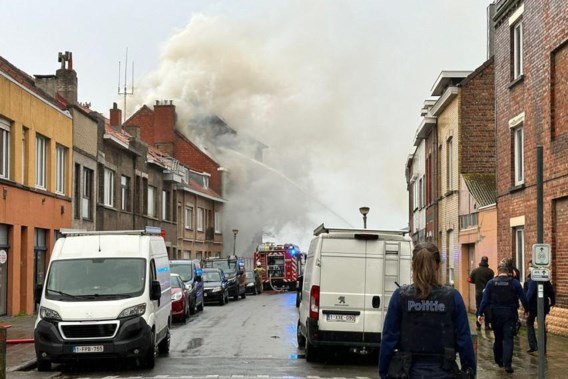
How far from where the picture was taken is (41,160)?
28312 millimetres

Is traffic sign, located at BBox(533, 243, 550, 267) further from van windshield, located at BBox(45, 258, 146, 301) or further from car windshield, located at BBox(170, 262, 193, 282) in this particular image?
car windshield, located at BBox(170, 262, 193, 282)

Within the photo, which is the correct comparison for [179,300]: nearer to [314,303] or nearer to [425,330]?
[314,303]

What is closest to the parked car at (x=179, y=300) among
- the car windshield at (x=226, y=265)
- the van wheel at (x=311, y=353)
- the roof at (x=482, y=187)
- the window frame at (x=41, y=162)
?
the window frame at (x=41, y=162)

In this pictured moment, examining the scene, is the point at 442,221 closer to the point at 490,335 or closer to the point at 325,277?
the point at 490,335

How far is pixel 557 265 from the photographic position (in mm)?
19234

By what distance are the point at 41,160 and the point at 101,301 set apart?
15468mm

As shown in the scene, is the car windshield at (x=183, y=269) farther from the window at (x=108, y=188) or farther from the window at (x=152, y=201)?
the window at (x=152, y=201)

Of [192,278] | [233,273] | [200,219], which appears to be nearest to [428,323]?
[192,278]

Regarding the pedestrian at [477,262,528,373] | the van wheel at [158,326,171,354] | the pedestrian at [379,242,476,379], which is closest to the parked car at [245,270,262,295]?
the van wheel at [158,326,171,354]

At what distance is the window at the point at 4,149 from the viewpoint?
2456cm

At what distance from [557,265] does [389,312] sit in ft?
46.4

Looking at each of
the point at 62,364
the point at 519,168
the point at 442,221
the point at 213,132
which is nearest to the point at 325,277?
the point at 62,364

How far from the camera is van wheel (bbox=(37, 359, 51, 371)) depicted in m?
13.8

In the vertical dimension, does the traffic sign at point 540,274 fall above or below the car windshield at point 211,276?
above
